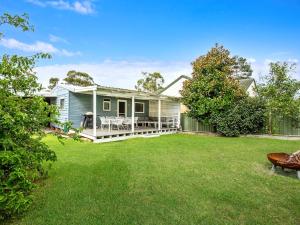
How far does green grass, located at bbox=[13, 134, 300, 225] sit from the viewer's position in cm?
357

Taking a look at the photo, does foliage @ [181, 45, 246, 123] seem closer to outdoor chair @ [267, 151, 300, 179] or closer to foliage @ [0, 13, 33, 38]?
outdoor chair @ [267, 151, 300, 179]

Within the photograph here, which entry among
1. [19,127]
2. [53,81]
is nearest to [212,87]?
[19,127]

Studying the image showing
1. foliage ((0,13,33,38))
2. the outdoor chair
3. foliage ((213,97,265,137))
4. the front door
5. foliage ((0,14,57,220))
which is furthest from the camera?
the front door

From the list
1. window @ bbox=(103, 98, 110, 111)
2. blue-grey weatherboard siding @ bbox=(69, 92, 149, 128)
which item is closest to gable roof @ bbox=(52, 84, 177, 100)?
blue-grey weatherboard siding @ bbox=(69, 92, 149, 128)

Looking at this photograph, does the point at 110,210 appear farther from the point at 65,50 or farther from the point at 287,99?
the point at 65,50

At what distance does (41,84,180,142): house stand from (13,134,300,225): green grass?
5.94m

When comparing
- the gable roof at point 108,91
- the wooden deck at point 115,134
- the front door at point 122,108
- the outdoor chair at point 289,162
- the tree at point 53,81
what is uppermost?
the tree at point 53,81

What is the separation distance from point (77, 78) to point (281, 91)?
106 feet

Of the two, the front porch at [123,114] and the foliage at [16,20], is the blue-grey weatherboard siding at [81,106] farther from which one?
the foliage at [16,20]

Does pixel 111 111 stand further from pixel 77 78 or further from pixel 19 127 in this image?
pixel 77 78

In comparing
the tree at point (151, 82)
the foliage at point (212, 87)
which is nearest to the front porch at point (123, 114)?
the foliage at point (212, 87)

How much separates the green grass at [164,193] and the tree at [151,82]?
35213mm

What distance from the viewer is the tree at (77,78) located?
37062mm

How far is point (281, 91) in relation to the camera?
13.3m
